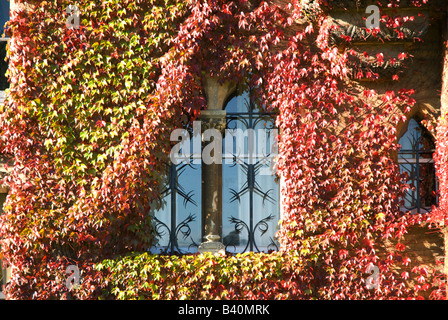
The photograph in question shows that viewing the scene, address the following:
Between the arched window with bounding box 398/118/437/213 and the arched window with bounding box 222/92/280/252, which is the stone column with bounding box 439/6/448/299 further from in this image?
the arched window with bounding box 222/92/280/252

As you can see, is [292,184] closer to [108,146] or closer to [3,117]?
[108,146]

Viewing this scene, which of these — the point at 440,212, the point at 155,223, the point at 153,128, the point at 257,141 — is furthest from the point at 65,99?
the point at 440,212

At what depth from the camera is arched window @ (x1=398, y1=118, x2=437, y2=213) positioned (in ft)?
20.2

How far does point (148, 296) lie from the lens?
224 inches

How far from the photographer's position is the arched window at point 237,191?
6.12m

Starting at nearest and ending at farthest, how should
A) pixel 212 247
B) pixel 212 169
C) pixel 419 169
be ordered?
pixel 212 247 → pixel 212 169 → pixel 419 169

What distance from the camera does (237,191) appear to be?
20.3 feet

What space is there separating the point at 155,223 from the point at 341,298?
227 cm

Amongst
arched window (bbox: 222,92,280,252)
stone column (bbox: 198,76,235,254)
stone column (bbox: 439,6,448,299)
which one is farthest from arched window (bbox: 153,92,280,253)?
stone column (bbox: 439,6,448,299)

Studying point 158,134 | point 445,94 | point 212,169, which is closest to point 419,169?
point 445,94

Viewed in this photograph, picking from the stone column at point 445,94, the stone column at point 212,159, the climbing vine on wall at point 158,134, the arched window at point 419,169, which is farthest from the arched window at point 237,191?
the stone column at point 445,94

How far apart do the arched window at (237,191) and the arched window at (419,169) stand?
1.57 m

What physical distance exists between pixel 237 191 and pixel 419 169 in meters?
2.19

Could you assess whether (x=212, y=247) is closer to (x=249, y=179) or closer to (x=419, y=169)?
(x=249, y=179)
